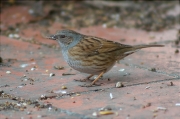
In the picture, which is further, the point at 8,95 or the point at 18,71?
the point at 18,71

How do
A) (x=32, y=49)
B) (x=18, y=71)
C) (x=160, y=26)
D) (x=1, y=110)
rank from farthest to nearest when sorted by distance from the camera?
(x=160, y=26), (x=32, y=49), (x=18, y=71), (x=1, y=110)

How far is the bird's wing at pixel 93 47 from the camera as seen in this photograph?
18.2 feet

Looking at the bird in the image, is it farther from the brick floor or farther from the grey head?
the brick floor

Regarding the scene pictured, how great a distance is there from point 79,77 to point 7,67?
3.16 ft

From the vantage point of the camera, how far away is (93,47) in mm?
5605

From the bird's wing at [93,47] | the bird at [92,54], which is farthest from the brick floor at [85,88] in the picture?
the bird's wing at [93,47]

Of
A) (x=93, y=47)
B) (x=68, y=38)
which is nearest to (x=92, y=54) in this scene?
(x=93, y=47)

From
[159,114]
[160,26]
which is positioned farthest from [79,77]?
[160,26]

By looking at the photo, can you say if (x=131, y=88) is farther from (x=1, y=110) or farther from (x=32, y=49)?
(x=32, y=49)

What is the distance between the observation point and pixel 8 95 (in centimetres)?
489

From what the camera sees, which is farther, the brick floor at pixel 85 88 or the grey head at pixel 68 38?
the grey head at pixel 68 38

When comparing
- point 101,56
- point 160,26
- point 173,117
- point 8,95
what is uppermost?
point 160,26

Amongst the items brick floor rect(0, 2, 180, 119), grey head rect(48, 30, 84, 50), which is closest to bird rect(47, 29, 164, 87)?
grey head rect(48, 30, 84, 50)

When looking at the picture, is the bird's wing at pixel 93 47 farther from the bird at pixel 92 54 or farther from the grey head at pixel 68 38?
A: the grey head at pixel 68 38
